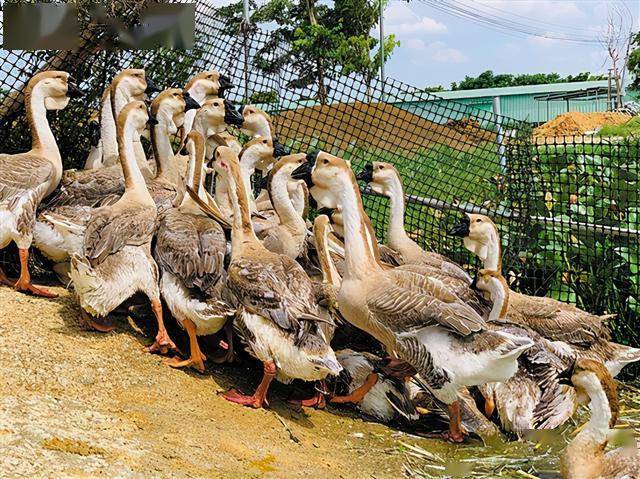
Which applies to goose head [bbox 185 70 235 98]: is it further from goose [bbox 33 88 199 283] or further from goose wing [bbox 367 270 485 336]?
goose wing [bbox 367 270 485 336]

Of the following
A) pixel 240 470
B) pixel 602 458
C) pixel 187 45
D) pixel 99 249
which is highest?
pixel 187 45

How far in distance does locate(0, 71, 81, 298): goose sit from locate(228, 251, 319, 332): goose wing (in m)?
2.05

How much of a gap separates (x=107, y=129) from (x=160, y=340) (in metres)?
3.24

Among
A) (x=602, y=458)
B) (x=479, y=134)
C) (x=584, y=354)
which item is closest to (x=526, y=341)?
(x=602, y=458)

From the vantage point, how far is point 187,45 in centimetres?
991

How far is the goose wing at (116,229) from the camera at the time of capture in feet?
21.6

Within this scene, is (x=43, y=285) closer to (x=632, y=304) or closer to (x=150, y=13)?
(x=150, y=13)

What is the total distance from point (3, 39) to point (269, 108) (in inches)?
128

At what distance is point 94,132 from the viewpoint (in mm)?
9297

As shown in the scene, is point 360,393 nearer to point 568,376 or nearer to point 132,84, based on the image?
point 568,376

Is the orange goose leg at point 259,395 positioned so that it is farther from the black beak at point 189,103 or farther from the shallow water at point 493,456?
the black beak at point 189,103

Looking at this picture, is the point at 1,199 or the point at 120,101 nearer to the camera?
the point at 1,199

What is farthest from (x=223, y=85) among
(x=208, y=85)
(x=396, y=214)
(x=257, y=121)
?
(x=396, y=214)

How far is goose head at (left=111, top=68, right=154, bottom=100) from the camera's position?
28.1 feet
